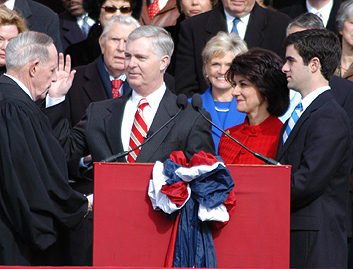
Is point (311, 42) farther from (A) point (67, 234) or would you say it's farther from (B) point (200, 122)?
(A) point (67, 234)

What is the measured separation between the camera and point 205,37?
17.5 feet

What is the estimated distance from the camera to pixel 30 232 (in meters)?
3.28

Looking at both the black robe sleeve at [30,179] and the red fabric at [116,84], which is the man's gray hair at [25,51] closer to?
the black robe sleeve at [30,179]

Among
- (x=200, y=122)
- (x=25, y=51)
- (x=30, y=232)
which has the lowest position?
(x=30, y=232)

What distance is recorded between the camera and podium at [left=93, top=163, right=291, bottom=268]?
2.86m

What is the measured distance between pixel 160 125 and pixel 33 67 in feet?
2.71

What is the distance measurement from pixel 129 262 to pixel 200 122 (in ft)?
3.47

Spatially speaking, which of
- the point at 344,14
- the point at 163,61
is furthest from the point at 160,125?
the point at 344,14

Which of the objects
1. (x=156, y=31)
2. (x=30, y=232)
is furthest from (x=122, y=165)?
(x=156, y=31)

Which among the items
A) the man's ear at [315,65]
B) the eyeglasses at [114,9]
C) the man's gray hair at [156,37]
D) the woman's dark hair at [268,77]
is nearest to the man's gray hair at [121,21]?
the eyeglasses at [114,9]

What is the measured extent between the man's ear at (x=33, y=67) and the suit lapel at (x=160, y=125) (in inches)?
30.0

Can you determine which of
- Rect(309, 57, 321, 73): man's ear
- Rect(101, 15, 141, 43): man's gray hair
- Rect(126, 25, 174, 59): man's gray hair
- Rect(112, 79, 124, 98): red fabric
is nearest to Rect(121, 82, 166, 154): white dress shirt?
Rect(126, 25, 174, 59): man's gray hair

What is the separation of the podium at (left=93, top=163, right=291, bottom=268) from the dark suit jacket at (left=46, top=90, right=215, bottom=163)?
0.61 meters

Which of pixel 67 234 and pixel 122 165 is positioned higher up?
pixel 122 165
